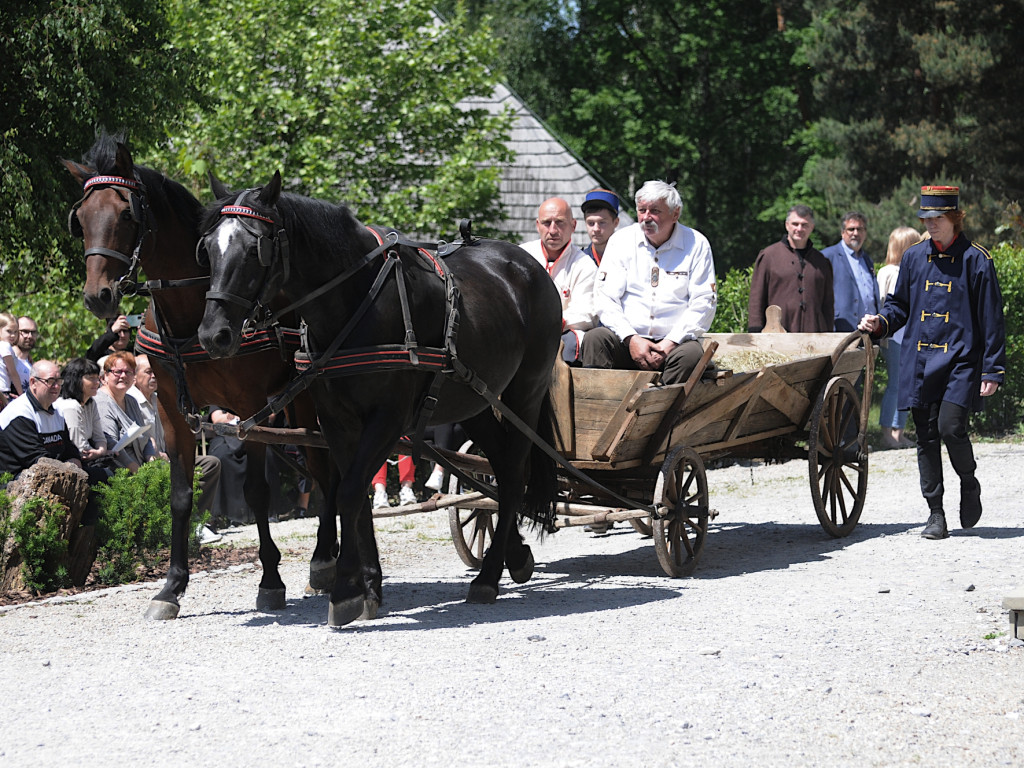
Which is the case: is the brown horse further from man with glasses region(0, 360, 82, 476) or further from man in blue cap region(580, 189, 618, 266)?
man in blue cap region(580, 189, 618, 266)

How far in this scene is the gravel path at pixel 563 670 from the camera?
4.09 m

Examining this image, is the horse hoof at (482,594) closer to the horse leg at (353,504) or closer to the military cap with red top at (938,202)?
the horse leg at (353,504)

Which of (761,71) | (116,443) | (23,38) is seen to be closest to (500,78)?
(23,38)

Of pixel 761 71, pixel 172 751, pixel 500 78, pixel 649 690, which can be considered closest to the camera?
pixel 172 751

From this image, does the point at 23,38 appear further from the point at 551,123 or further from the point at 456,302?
the point at 551,123

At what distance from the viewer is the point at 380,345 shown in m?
5.88

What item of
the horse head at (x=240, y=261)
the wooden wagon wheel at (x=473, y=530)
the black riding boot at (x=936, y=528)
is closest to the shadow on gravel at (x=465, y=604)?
the wooden wagon wheel at (x=473, y=530)

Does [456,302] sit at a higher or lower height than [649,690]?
higher

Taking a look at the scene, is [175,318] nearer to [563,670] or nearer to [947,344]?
[563,670]

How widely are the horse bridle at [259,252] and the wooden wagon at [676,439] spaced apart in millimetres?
1748

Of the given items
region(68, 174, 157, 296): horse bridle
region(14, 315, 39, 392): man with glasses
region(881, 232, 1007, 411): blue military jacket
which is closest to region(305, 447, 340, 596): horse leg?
region(68, 174, 157, 296): horse bridle

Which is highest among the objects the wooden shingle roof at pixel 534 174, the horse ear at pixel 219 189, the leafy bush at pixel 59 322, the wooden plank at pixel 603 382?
the wooden shingle roof at pixel 534 174

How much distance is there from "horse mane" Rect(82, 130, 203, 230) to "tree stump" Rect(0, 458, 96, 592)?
81.5 inches

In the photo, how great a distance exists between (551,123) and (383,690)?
1284 inches
